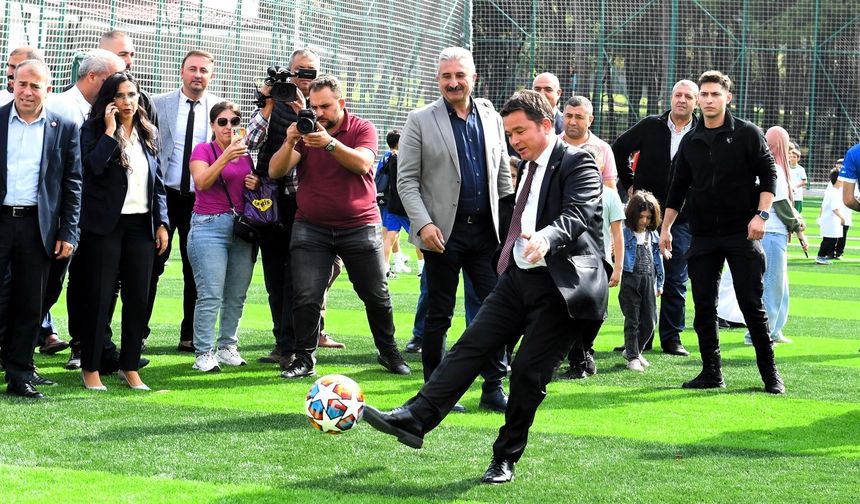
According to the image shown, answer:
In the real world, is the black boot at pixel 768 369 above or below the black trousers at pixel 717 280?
below

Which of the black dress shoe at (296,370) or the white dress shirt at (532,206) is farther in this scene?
the black dress shoe at (296,370)

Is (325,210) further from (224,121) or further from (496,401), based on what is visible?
(496,401)

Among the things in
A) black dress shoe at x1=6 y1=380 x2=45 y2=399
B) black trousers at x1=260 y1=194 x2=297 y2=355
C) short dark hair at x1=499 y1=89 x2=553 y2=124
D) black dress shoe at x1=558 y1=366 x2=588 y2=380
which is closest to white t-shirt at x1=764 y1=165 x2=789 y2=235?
black dress shoe at x1=558 y1=366 x2=588 y2=380

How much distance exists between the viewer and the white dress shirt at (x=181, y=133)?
9234 mm

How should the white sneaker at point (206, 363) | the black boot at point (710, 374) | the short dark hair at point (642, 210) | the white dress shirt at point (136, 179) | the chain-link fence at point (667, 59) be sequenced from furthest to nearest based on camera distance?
the chain-link fence at point (667, 59) → the short dark hair at point (642, 210) → the white sneaker at point (206, 363) → the black boot at point (710, 374) → the white dress shirt at point (136, 179)

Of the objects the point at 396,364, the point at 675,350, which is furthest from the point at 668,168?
the point at 396,364

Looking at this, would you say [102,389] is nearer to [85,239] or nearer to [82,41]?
[85,239]

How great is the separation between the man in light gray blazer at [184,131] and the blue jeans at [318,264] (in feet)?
4.64

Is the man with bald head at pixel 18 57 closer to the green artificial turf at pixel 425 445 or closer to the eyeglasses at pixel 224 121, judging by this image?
the eyeglasses at pixel 224 121

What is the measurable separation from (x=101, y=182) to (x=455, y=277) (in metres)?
2.30

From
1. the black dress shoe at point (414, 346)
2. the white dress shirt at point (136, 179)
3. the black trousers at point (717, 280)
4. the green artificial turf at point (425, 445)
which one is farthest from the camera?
the black dress shoe at point (414, 346)

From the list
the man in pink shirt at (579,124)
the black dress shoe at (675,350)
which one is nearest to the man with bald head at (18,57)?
the man in pink shirt at (579,124)

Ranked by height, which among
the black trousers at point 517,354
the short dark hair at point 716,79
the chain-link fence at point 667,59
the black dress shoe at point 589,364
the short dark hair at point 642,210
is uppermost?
the chain-link fence at point 667,59

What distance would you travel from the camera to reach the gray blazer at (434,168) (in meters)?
7.38
